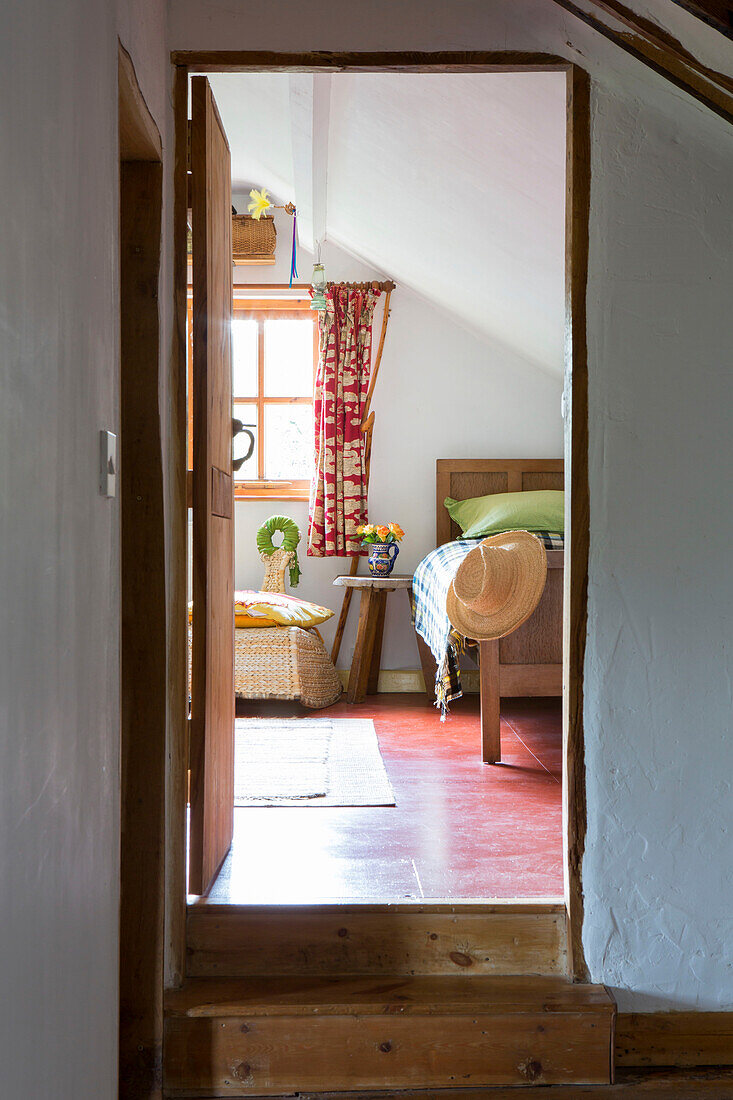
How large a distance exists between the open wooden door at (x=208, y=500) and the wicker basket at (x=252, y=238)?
123 inches

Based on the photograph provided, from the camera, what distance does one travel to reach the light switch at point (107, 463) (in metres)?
1.45

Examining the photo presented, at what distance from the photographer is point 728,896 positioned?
6.56 feet

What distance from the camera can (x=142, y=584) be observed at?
1963 millimetres

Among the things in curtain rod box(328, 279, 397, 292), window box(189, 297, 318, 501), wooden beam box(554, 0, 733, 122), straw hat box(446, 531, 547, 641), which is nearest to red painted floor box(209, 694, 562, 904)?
straw hat box(446, 531, 547, 641)

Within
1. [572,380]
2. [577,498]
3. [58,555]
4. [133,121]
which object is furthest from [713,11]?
[58,555]

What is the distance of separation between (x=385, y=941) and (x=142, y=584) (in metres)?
0.92

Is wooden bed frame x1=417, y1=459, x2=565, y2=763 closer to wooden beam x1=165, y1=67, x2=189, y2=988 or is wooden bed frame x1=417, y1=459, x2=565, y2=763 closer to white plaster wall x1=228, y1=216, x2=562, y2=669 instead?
white plaster wall x1=228, y1=216, x2=562, y2=669

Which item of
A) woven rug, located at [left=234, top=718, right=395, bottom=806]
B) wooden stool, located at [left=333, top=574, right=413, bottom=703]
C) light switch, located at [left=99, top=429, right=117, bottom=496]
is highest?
light switch, located at [left=99, top=429, right=117, bottom=496]

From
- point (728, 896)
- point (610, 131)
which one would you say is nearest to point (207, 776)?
point (728, 896)

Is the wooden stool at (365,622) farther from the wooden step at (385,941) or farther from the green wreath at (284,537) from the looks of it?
the wooden step at (385,941)

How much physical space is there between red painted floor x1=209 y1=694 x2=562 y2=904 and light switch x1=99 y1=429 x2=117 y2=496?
3.45 ft

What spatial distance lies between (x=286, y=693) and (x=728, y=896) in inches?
114

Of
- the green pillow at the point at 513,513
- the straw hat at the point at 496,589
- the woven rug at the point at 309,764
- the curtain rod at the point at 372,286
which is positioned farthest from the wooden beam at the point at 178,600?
the curtain rod at the point at 372,286

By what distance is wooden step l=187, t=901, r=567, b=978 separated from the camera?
6.73ft
